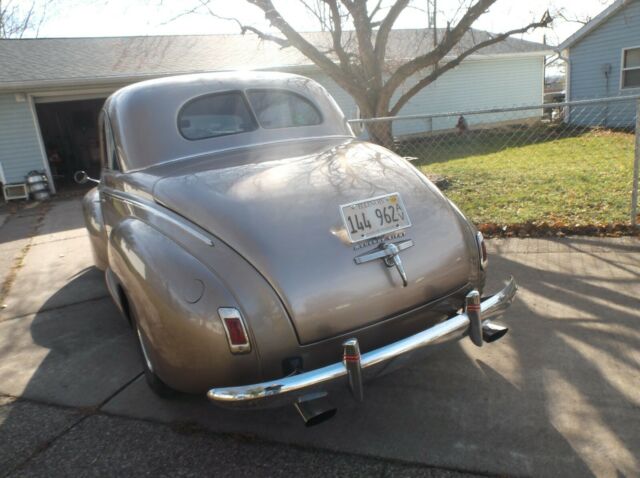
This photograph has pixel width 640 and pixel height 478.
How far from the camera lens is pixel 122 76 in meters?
13.5

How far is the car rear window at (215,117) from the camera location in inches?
132

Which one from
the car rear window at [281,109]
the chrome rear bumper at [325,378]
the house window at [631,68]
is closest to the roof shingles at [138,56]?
the house window at [631,68]

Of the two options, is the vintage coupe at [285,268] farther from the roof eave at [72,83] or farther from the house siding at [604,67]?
the house siding at [604,67]

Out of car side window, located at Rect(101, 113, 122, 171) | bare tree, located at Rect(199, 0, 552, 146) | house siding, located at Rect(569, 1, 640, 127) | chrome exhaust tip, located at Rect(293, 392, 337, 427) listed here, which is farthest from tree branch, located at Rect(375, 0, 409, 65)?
house siding, located at Rect(569, 1, 640, 127)

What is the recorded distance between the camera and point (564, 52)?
719 inches

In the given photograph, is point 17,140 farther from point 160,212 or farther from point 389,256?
point 389,256

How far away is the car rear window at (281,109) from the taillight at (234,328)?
1.72 meters

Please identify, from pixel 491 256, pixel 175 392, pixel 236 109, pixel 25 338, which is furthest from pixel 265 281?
pixel 491 256

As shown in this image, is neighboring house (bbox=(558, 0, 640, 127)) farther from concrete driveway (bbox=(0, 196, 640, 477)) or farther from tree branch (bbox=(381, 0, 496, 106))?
concrete driveway (bbox=(0, 196, 640, 477))

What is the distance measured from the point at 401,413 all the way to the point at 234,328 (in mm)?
1087

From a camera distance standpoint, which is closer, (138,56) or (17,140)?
(17,140)

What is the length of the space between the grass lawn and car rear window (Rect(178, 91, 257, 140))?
3689 mm

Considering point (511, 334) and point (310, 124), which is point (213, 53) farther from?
point (511, 334)

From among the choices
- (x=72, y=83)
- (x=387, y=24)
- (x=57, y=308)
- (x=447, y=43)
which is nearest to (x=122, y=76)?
(x=72, y=83)
